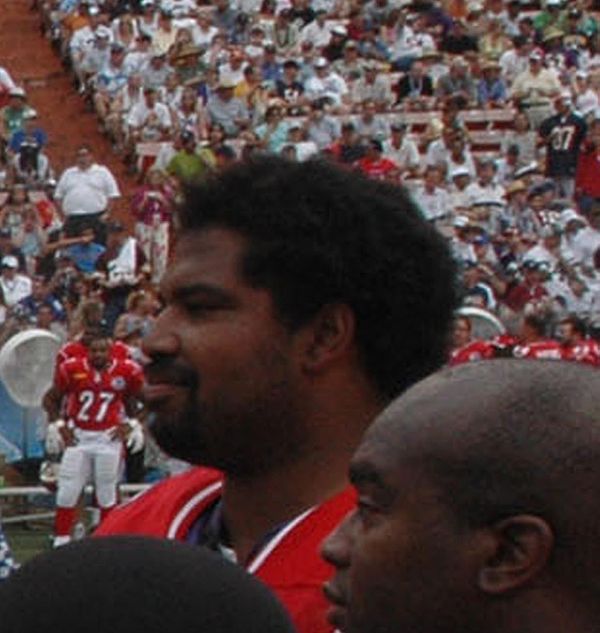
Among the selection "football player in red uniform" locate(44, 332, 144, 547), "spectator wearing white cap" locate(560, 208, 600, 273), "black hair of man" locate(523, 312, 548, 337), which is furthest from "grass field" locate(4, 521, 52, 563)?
"spectator wearing white cap" locate(560, 208, 600, 273)

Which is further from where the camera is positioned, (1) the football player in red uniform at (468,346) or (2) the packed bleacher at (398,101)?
(2) the packed bleacher at (398,101)

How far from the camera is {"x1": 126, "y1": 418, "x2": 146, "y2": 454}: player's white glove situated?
15.1 m

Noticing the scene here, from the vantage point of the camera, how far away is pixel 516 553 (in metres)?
2.20

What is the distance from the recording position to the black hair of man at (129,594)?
6.50 ft

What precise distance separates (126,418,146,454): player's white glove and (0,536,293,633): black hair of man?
1288 cm

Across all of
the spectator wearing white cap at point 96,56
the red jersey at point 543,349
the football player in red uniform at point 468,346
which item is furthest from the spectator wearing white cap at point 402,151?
the red jersey at point 543,349

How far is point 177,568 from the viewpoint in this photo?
80.8 inches

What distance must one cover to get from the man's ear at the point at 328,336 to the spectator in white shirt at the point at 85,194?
Result: 59.7 feet

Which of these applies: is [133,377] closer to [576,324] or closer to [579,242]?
[576,324]

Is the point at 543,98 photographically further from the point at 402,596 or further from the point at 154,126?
the point at 402,596

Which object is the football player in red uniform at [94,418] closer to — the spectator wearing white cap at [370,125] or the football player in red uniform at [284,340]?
the spectator wearing white cap at [370,125]

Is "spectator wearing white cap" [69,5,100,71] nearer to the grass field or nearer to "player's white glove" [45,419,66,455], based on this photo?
"player's white glove" [45,419,66,455]

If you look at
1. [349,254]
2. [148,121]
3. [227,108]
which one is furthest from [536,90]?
[349,254]

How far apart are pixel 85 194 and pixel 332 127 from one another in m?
2.94
